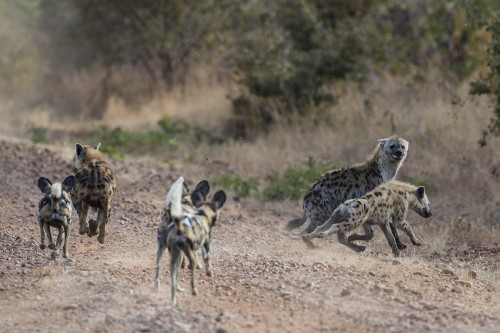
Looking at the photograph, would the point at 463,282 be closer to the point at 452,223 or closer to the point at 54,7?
the point at 452,223

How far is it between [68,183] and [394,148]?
3.94 m

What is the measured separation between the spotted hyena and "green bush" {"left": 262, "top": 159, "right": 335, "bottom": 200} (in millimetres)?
3280

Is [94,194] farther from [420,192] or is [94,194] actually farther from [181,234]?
[420,192]

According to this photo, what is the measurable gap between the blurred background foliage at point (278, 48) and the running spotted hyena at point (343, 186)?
3429 mm

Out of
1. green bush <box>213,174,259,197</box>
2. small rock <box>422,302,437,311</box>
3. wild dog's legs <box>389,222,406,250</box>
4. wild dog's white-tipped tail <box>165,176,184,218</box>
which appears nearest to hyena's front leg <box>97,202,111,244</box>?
wild dog's white-tipped tail <box>165,176,184,218</box>

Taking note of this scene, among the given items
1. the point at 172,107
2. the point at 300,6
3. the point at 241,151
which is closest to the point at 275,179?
the point at 241,151

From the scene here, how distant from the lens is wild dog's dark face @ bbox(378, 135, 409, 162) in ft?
39.3

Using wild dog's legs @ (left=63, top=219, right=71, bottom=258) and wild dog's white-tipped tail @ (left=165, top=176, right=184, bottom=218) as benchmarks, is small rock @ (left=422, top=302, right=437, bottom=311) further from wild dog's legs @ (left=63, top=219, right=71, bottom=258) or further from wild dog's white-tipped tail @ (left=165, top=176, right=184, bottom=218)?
wild dog's legs @ (left=63, top=219, right=71, bottom=258)

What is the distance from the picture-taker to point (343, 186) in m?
11.4

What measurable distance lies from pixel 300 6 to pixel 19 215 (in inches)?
413

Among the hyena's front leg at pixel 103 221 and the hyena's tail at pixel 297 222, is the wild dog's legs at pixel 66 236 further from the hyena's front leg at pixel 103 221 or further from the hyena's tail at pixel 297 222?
the hyena's tail at pixel 297 222

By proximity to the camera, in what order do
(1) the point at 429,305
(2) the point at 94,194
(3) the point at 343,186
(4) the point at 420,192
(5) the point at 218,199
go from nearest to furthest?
(1) the point at 429,305 → (5) the point at 218,199 → (2) the point at 94,194 → (3) the point at 343,186 → (4) the point at 420,192

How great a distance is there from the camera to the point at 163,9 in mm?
27500

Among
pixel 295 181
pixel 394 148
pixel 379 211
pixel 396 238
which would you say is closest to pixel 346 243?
pixel 379 211
